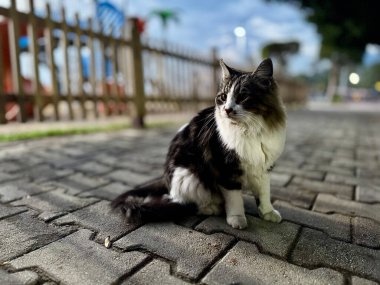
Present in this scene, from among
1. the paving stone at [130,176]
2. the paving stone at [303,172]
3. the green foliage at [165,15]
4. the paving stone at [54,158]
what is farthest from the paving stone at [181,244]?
the green foliage at [165,15]

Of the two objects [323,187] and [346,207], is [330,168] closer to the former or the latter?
[323,187]

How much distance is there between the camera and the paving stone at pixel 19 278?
109cm

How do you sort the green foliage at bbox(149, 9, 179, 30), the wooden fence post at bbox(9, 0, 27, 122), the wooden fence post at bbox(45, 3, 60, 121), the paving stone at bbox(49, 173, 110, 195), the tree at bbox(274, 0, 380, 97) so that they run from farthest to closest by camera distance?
the green foliage at bbox(149, 9, 179, 30), the tree at bbox(274, 0, 380, 97), the wooden fence post at bbox(45, 3, 60, 121), the wooden fence post at bbox(9, 0, 27, 122), the paving stone at bbox(49, 173, 110, 195)

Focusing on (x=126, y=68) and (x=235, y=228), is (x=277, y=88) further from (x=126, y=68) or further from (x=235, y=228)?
(x=126, y=68)

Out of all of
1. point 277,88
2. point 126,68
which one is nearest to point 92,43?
point 126,68

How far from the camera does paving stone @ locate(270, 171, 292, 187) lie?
2.44m

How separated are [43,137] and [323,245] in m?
4.43

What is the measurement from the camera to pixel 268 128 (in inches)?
63.4

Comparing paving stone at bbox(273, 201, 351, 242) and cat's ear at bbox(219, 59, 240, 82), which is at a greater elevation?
cat's ear at bbox(219, 59, 240, 82)

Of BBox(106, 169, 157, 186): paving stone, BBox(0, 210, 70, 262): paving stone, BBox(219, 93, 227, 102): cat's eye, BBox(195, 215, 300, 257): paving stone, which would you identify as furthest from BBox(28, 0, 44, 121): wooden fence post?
BBox(195, 215, 300, 257): paving stone

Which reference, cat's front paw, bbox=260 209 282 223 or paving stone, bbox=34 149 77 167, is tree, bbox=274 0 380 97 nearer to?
paving stone, bbox=34 149 77 167

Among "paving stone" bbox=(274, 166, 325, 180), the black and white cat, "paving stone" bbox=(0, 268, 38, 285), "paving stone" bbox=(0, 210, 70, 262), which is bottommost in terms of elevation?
"paving stone" bbox=(274, 166, 325, 180)

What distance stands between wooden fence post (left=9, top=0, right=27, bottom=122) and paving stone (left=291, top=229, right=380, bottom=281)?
408 cm

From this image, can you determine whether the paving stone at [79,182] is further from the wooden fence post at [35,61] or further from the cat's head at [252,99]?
the wooden fence post at [35,61]
